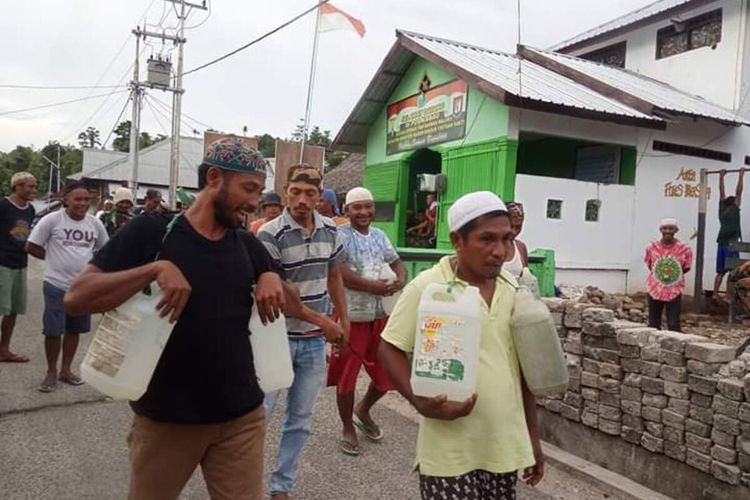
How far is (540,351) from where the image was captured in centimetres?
205

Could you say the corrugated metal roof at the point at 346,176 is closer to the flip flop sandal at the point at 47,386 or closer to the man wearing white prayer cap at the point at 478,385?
the flip flop sandal at the point at 47,386

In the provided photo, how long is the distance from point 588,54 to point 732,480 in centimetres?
1749

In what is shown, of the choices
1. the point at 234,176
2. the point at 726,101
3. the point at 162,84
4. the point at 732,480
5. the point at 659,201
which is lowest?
the point at 732,480

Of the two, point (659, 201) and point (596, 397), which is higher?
point (659, 201)

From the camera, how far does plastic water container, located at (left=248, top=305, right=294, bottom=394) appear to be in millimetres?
2240

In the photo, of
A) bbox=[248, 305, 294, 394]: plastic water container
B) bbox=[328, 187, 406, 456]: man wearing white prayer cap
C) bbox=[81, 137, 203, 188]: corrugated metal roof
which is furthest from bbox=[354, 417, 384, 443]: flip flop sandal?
bbox=[81, 137, 203, 188]: corrugated metal roof

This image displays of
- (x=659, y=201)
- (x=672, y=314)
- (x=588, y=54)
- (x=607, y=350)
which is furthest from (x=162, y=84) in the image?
(x=607, y=350)

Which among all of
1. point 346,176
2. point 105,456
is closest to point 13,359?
point 105,456

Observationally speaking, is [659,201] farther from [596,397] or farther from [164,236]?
[164,236]

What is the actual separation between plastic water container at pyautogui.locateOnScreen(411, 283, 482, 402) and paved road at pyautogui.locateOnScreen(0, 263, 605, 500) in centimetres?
200

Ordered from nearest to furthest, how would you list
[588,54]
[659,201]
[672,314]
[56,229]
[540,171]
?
[56,229] < [672,314] < [659,201] < [540,171] < [588,54]

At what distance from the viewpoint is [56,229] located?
5.31 metres

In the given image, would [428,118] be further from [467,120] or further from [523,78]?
[523,78]

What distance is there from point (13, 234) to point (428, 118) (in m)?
8.41
